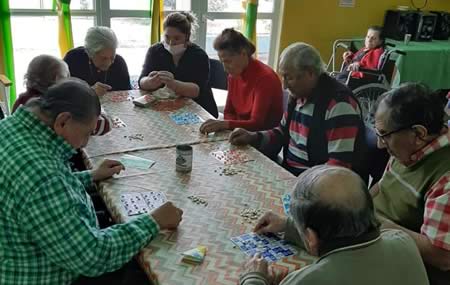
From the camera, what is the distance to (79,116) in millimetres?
1259

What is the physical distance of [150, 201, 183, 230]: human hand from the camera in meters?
1.43

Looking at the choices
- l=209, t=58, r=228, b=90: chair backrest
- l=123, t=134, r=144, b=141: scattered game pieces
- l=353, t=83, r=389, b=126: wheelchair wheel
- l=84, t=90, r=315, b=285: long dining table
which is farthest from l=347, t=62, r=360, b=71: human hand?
l=123, t=134, r=144, b=141: scattered game pieces

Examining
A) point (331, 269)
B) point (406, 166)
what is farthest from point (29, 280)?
point (406, 166)

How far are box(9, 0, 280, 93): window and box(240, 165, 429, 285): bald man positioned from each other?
10.0ft

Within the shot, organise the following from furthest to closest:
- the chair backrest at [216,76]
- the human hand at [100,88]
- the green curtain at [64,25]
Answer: the green curtain at [64,25] < the chair backrest at [216,76] < the human hand at [100,88]

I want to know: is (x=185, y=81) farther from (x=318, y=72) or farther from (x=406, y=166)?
(x=406, y=166)

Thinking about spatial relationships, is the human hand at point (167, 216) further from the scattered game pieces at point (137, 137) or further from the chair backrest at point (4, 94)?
the chair backrest at point (4, 94)

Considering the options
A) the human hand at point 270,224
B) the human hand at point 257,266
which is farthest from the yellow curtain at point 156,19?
the human hand at point 257,266

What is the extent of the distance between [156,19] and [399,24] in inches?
114

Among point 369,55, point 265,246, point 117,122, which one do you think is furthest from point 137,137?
point 369,55

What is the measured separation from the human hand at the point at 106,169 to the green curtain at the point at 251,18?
301 cm

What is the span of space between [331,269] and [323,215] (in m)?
0.12

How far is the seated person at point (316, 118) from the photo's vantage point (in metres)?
2.01

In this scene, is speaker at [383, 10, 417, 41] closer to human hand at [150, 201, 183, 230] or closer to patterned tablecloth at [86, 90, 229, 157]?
patterned tablecloth at [86, 90, 229, 157]
